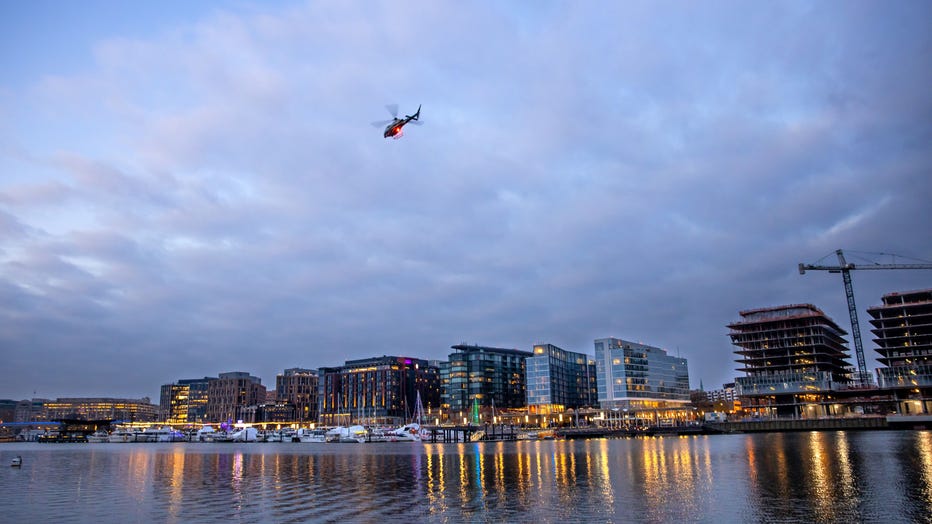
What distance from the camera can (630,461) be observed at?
82.0 m

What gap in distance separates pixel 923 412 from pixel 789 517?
184m

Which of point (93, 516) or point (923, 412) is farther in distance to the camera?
point (923, 412)

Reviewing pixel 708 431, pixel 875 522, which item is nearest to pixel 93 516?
pixel 875 522

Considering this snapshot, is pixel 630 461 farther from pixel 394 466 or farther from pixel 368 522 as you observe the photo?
pixel 368 522

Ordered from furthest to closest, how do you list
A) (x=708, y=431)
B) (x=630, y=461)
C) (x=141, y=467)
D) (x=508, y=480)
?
(x=708, y=431)
(x=141, y=467)
(x=630, y=461)
(x=508, y=480)

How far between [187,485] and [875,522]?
5629 centimetres

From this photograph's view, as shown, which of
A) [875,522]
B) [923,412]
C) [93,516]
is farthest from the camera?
[923,412]

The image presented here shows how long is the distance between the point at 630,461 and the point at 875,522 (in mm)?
49327

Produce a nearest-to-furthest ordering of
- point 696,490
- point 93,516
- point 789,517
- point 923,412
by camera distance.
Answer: point 789,517
point 93,516
point 696,490
point 923,412

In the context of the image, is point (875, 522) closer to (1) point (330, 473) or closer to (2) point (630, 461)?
(2) point (630, 461)

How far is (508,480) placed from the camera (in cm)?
6062

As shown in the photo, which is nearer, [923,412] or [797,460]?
[797,460]

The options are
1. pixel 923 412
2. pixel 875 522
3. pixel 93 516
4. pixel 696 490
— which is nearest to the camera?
pixel 875 522

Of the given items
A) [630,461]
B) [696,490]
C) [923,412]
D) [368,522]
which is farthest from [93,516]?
[923,412]
